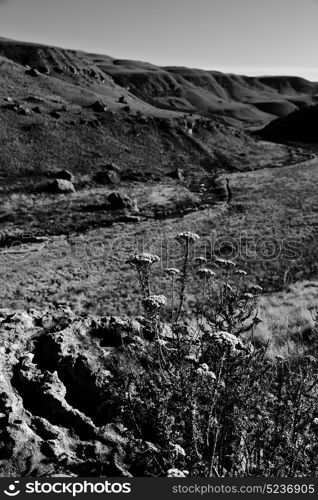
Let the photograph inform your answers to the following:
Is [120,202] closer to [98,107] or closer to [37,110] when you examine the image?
[37,110]

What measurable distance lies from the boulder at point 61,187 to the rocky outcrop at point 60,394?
4673 centimetres

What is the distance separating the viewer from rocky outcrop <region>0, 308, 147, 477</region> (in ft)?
19.8

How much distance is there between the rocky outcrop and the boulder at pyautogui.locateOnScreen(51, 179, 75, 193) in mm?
46734

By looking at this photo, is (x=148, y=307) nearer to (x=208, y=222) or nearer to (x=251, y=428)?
(x=251, y=428)

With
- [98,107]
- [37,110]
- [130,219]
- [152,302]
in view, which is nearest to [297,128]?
[98,107]

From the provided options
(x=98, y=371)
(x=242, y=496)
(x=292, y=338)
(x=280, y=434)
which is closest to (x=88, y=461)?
(x=98, y=371)

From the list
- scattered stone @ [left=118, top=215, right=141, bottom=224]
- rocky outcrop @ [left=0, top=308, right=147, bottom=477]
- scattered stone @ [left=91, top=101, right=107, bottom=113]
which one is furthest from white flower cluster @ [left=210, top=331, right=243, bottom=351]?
scattered stone @ [left=91, top=101, right=107, bottom=113]

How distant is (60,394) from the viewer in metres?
7.31

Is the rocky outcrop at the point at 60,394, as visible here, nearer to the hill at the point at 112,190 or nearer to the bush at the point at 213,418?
the bush at the point at 213,418

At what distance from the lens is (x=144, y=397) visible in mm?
6629

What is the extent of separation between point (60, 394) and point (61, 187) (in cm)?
5001

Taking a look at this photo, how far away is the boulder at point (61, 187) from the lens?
5478 cm

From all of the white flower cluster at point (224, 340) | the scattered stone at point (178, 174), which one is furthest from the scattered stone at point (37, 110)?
the white flower cluster at point (224, 340)

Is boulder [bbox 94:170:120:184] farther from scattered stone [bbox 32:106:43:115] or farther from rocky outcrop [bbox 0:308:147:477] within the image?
rocky outcrop [bbox 0:308:147:477]
